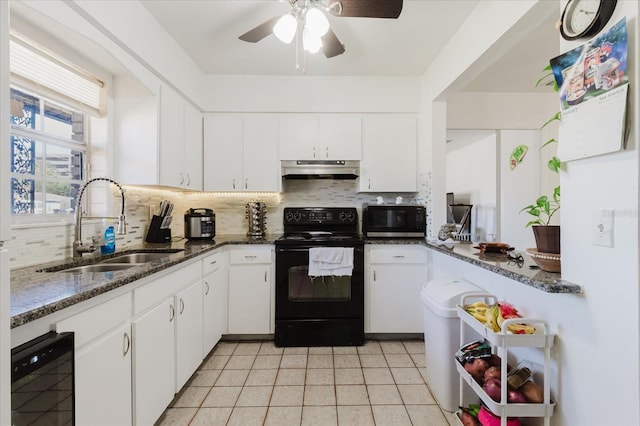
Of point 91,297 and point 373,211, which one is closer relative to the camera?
point 91,297

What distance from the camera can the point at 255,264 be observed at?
2.75 meters

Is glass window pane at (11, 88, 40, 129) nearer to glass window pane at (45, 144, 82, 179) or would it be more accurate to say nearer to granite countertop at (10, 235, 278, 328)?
glass window pane at (45, 144, 82, 179)

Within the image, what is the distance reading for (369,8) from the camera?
5.22ft

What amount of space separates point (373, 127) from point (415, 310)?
1.79m

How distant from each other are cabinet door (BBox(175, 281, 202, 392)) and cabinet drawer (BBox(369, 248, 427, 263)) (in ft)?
4.84

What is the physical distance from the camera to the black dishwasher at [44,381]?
2.74ft

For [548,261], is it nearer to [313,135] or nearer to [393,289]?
[393,289]

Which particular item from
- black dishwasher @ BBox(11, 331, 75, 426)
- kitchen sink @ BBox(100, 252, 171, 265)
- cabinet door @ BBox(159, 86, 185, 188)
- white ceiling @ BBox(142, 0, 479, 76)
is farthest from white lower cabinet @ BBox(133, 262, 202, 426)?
white ceiling @ BBox(142, 0, 479, 76)

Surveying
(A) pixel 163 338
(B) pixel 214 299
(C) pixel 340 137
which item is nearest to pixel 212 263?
(B) pixel 214 299

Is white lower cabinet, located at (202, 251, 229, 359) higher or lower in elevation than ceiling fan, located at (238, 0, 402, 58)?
lower

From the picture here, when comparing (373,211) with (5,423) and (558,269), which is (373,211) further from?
(5,423)

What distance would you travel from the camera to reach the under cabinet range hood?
303 cm

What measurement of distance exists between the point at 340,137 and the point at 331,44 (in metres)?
1.15

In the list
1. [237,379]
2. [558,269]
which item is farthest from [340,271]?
[558,269]
